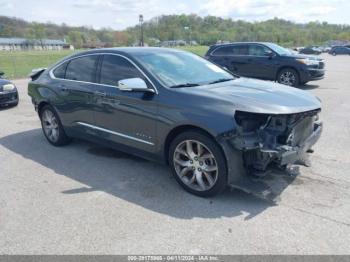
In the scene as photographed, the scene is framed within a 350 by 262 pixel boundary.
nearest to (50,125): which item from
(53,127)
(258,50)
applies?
(53,127)

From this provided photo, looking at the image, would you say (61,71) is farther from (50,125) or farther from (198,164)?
(198,164)

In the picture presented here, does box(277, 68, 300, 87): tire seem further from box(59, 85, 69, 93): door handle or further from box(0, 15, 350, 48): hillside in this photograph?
box(0, 15, 350, 48): hillside

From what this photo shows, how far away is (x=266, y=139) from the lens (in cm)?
352

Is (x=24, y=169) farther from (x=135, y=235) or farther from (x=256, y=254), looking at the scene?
(x=256, y=254)

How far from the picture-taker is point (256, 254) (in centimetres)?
286

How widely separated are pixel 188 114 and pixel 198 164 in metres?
0.59

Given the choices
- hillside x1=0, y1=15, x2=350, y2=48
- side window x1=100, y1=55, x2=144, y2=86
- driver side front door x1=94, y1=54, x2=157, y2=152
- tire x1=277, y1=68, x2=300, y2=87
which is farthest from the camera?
hillside x1=0, y1=15, x2=350, y2=48

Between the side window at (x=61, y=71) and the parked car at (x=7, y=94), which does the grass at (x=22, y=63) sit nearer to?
the parked car at (x=7, y=94)

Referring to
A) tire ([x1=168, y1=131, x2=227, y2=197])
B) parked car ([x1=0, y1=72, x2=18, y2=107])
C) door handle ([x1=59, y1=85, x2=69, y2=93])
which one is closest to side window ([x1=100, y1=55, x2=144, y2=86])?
door handle ([x1=59, y1=85, x2=69, y2=93])

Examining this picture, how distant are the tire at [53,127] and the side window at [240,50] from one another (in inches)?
343

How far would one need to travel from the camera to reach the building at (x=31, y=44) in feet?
403

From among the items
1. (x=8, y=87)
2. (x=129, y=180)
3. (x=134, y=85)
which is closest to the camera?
(x=134, y=85)

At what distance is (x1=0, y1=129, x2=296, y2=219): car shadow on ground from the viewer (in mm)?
3639

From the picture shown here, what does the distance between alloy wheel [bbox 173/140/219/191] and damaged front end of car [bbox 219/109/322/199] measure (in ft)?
0.88
